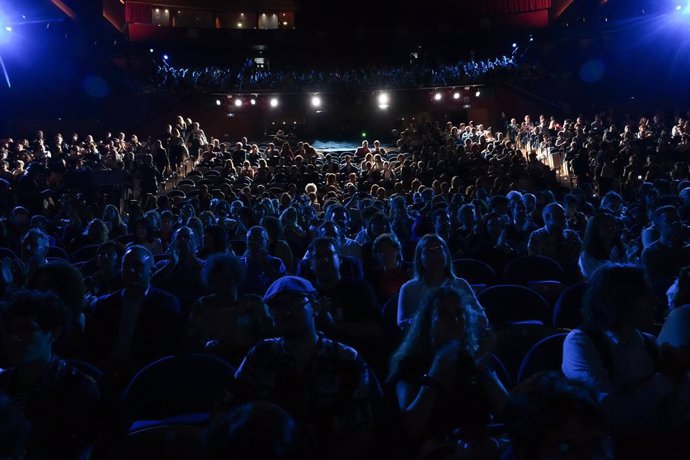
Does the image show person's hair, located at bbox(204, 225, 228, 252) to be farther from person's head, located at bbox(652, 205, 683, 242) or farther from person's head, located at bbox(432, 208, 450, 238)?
person's head, located at bbox(652, 205, 683, 242)

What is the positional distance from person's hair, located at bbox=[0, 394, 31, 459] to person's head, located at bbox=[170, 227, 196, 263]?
3432mm

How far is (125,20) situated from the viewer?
35.9 meters

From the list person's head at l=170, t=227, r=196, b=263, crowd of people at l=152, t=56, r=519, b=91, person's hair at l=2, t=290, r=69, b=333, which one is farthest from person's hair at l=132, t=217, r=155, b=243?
crowd of people at l=152, t=56, r=519, b=91

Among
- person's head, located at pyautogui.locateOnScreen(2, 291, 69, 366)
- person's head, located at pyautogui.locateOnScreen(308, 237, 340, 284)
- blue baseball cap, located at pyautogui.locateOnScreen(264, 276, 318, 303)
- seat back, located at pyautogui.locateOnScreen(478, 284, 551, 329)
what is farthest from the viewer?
seat back, located at pyautogui.locateOnScreen(478, 284, 551, 329)

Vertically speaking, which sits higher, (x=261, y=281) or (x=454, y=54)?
(x=454, y=54)

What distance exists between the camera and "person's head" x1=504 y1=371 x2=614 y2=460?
192 centimetres

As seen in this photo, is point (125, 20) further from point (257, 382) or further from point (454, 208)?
point (257, 382)

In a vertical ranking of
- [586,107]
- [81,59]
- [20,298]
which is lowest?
[20,298]

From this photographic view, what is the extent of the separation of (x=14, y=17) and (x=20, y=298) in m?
23.5

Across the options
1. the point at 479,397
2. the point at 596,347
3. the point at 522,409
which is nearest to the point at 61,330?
the point at 479,397

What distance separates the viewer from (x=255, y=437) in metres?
1.65

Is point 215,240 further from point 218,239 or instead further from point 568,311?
point 568,311

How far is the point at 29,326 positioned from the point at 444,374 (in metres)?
2.08

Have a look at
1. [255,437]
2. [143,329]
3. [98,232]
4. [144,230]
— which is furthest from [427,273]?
[98,232]
